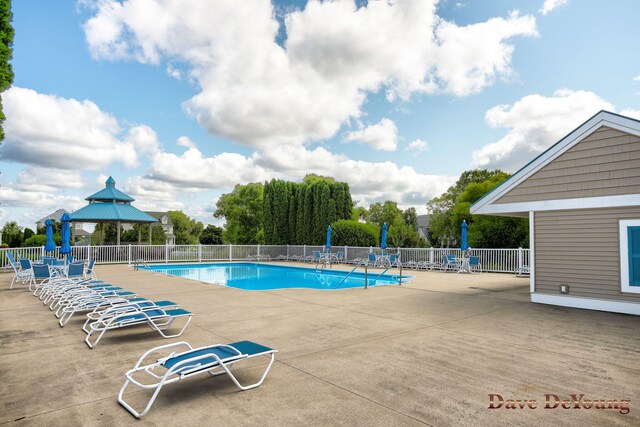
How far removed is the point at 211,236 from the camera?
150 ft

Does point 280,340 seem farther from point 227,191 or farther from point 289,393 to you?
point 227,191

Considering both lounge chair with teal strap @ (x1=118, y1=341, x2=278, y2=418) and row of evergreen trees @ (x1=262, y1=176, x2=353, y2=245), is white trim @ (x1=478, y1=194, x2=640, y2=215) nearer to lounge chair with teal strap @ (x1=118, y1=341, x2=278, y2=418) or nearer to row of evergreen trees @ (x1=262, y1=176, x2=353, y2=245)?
lounge chair with teal strap @ (x1=118, y1=341, x2=278, y2=418)

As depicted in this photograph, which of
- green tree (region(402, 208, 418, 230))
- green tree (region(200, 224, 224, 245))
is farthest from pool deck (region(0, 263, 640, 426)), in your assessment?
green tree (region(402, 208, 418, 230))

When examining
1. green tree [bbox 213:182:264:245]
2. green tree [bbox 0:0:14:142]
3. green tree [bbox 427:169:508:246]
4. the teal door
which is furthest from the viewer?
green tree [bbox 213:182:264:245]

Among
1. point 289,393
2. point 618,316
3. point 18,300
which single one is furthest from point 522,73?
point 18,300

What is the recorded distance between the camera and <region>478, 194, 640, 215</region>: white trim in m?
7.84

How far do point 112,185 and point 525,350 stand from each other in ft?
87.2

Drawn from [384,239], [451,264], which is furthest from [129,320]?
[451,264]

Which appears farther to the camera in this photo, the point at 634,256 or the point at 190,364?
the point at 634,256

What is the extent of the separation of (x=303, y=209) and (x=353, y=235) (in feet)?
21.4

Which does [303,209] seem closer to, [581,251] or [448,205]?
[581,251]

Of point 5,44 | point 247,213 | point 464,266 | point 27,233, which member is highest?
point 5,44

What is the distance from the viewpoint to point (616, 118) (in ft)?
26.1

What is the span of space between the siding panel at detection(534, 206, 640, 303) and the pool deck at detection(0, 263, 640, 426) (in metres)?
0.77
